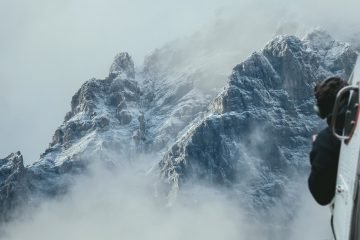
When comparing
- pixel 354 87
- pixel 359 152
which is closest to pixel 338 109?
pixel 354 87

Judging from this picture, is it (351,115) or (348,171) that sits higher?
(351,115)

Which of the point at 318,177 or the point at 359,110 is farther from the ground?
the point at 359,110

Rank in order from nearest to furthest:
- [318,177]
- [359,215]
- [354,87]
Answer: [359,215] < [354,87] < [318,177]

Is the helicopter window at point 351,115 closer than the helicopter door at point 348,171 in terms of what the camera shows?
No

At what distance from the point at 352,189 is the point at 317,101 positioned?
1655 millimetres

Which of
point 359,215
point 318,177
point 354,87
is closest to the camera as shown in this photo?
point 359,215

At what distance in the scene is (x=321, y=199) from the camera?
8.16 m

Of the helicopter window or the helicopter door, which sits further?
the helicopter window

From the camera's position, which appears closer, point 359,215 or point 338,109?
point 359,215

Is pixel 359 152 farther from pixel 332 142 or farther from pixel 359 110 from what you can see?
pixel 332 142

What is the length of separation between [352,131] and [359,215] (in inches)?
32.7

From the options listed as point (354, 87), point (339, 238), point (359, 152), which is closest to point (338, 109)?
point (354, 87)

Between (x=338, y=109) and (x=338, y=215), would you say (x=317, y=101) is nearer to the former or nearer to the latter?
(x=338, y=109)

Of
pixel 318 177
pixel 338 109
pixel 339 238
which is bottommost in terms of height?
pixel 339 238
